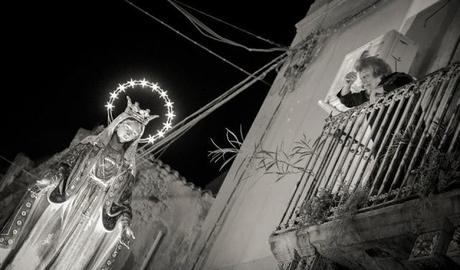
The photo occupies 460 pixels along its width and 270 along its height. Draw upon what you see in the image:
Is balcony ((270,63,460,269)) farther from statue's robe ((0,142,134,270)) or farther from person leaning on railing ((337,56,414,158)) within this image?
statue's robe ((0,142,134,270))

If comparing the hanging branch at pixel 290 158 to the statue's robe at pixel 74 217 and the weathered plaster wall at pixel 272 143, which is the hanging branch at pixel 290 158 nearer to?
the weathered plaster wall at pixel 272 143

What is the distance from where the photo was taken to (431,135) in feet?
19.3

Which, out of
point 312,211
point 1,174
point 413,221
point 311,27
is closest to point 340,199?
point 312,211

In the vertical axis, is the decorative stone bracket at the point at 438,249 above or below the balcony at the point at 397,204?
below

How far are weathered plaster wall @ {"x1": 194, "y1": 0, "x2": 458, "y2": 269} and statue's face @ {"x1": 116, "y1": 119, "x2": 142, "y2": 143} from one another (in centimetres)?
213

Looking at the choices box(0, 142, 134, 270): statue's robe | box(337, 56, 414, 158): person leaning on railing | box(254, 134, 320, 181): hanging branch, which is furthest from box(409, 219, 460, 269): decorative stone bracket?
box(0, 142, 134, 270): statue's robe

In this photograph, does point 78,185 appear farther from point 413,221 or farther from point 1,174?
point 1,174

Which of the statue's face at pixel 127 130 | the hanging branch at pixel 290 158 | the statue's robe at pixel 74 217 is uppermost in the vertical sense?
the hanging branch at pixel 290 158

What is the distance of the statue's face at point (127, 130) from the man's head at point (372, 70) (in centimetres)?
363

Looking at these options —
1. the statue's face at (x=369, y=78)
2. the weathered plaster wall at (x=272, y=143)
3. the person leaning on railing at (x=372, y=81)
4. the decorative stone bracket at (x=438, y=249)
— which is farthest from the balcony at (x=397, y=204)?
the weathered plaster wall at (x=272, y=143)

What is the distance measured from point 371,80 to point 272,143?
9.78 feet

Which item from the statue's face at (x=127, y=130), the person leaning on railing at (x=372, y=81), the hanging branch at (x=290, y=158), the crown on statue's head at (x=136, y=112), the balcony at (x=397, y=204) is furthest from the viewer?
the crown on statue's head at (x=136, y=112)

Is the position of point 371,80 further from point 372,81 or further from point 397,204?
point 397,204

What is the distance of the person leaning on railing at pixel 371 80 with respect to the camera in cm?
706
